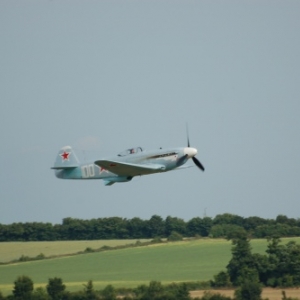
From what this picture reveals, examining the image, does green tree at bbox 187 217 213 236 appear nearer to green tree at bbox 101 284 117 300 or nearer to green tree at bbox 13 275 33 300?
green tree at bbox 13 275 33 300

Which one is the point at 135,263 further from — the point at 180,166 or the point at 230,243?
the point at 180,166

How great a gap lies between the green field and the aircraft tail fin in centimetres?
794

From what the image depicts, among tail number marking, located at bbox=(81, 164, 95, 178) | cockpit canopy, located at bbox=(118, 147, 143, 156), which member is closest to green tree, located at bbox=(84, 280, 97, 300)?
tail number marking, located at bbox=(81, 164, 95, 178)

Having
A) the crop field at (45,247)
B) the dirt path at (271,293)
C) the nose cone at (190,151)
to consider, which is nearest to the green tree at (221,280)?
the dirt path at (271,293)

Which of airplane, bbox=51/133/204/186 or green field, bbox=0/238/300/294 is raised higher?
airplane, bbox=51/133/204/186

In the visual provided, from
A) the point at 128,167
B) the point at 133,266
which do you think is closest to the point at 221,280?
the point at 133,266

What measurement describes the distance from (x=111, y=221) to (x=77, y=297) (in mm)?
44367

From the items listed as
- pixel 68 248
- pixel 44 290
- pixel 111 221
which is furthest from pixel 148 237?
pixel 44 290

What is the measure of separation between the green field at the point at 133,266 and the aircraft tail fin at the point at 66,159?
7.94 metres

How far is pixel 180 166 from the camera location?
58.7 metres

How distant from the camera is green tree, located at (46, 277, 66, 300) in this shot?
203 feet

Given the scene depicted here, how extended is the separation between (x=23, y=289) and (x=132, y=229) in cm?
4234

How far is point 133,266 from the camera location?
74.8 metres

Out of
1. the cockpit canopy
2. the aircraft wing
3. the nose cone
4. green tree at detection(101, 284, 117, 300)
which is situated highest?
the cockpit canopy
